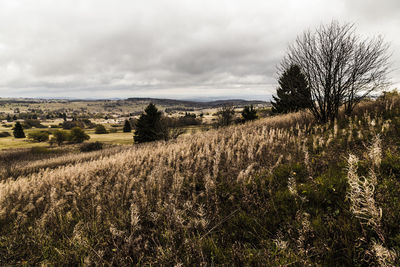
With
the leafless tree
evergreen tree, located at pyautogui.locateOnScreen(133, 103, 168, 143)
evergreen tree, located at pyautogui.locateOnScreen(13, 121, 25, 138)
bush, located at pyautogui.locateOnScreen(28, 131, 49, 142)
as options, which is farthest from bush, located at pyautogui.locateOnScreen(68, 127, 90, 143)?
the leafless tree

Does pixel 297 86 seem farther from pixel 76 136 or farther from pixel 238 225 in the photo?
pixel 76 136

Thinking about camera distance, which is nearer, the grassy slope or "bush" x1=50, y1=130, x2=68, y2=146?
the grassy slope

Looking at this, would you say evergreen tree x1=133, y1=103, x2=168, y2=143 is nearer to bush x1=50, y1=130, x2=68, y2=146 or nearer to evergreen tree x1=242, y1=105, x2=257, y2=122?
evergreen tree x1=242, y1=105, x2=257, y2=122

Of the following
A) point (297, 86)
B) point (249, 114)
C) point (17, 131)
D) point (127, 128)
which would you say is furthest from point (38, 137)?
point (297, 86)

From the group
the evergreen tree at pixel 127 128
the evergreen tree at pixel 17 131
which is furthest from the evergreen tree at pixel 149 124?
the evergreen tree at pixel 17 131

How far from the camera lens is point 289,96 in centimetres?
1135

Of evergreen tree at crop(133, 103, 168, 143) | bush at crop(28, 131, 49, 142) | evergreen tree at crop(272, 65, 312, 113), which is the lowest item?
bush at crop(28, 131, 49, 142)

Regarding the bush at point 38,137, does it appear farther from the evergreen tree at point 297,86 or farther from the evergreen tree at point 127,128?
the evergreen tree at point 297,86

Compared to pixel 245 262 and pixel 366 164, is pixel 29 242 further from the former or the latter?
pixel 366 164

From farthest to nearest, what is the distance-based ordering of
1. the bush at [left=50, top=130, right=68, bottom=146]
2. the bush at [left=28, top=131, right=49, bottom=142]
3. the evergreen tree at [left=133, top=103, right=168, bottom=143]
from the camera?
1. the bush at [left=28, top=131, right=49, bottom=142]
2. the bush at [left=50, top=130, right=68, bottom=146]
3. the evergreen tree at [left=133, top=103, right=168, bottom=143]

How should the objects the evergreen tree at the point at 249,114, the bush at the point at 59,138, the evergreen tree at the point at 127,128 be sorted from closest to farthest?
the evergreen tree at the point at 249,114 → the bush at the point at 59,138 → the evergreen tree at the point at 127,128

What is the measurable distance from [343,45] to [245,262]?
36.0 feet

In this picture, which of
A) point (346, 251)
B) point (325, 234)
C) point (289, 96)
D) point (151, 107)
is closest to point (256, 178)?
point (325, 234)

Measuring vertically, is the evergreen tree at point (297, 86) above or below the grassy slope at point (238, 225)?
above
